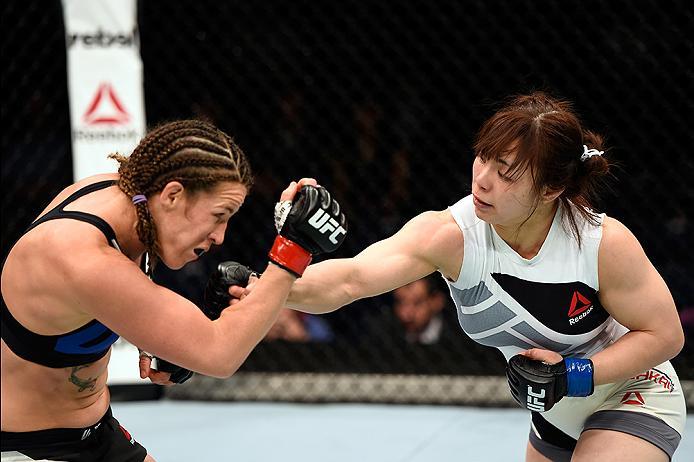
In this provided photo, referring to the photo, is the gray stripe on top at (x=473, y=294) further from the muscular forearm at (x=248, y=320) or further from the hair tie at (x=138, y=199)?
the hair tie at (x=138, y=199)

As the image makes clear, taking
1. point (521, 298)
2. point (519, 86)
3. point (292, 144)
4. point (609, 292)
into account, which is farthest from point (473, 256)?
point (292, 144)

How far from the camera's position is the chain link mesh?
147 inches

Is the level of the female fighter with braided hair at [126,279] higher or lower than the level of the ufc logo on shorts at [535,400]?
higher

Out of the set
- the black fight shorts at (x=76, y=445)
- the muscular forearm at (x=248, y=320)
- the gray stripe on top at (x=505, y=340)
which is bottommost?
the black fight shorts at (x=76, y=445)

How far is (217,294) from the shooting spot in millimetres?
1907

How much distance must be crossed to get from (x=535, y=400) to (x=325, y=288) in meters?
0.50

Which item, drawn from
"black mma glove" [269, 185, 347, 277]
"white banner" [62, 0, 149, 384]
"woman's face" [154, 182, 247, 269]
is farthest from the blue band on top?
"white banner" [62, 0, 149, 384]

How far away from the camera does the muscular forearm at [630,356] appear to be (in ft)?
6.40

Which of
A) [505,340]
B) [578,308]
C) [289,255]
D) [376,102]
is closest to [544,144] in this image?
[578,308]

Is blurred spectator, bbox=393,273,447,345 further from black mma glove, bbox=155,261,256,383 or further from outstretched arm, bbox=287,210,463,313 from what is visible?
black mma glove, bbox=155,261,256,383

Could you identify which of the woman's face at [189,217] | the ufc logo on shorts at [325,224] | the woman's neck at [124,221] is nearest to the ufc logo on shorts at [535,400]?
the ufc logo on shorts at [325,224]

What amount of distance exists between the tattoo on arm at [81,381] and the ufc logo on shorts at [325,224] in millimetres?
502

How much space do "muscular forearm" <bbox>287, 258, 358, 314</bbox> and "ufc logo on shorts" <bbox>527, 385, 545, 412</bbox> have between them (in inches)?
16.7

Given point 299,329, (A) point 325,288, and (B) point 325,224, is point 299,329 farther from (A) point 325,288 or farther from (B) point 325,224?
(B) point 325,224
